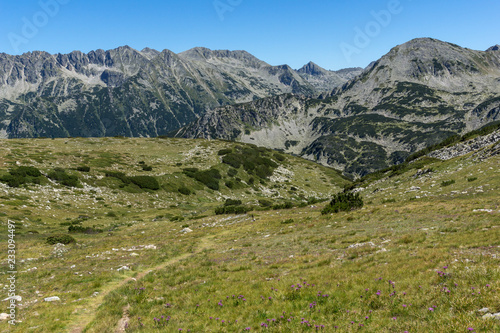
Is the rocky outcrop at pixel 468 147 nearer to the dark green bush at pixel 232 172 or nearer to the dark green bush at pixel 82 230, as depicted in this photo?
the dark green bush at pixel 232 172

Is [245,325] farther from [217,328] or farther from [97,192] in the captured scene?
[97,192]

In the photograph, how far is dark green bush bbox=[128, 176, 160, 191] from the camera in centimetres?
6219

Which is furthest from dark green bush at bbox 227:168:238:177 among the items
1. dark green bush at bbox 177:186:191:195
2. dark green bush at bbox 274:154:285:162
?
dark green bush at bbox 274:154:285:162

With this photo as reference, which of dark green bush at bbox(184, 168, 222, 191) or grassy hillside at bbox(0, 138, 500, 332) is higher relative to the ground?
dark green bush at bbox(184, 168, 222, 191)

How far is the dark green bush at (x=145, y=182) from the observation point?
6219 cm

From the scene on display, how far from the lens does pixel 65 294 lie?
13.4 meters

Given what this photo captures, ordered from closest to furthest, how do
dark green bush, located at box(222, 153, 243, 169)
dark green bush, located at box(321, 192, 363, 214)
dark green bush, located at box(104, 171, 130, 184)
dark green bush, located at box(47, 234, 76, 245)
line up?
dark green bush, located at box(47, 234, 76, 245), dark green bush, located at box(321, 192, 363, 214), dark green bush, located at box(104, 171, 130, 184), dark green bush, located at box(222, 153, 243, 169)

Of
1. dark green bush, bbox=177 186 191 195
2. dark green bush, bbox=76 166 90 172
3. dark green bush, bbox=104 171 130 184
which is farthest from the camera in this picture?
dark green bush, bbox=177 186 191 195

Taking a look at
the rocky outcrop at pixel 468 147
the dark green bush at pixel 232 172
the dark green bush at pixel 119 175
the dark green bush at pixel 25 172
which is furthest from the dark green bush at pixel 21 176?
the rocky outcrop at pixel 468 147

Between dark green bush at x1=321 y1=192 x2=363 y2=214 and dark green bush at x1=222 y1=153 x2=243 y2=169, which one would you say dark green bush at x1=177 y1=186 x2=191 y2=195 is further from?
dark green bush at x1=321 y1=192 x2=363 y2=214

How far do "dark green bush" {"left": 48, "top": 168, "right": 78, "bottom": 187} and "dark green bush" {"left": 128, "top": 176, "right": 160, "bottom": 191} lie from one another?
443 inches

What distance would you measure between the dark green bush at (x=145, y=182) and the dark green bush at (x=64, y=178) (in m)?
11.2

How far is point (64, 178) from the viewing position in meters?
54.2

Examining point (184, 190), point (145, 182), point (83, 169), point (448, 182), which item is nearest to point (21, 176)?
point (83, 169)
